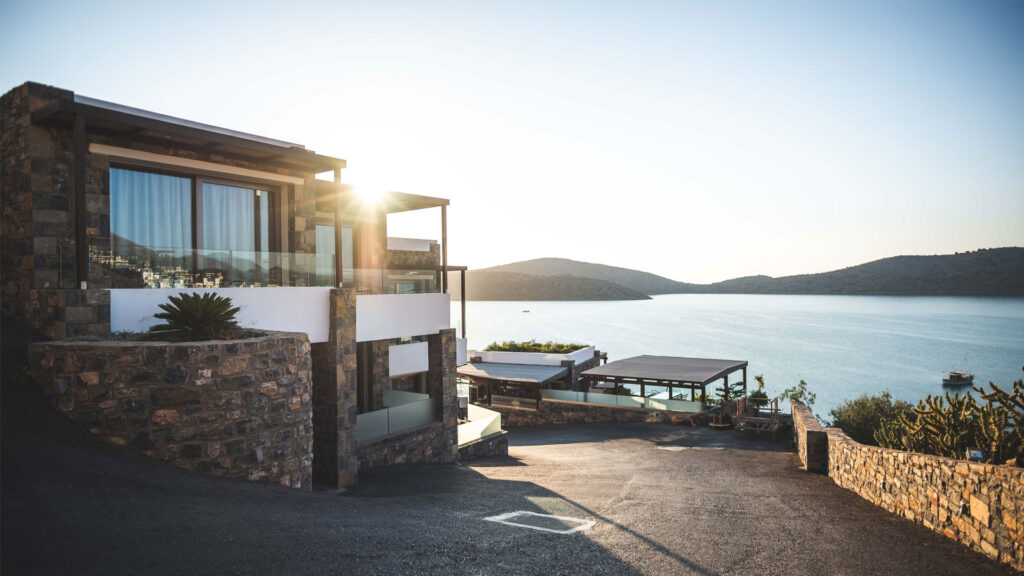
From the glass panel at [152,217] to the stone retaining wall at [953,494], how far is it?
11159 mm

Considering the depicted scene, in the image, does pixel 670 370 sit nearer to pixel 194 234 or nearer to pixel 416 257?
pixel 416 257

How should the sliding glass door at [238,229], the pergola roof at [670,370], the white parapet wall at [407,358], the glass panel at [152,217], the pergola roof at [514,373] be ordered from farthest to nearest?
the pergola roof at [514,373], the pergola roof at [670,370], the white parapet wall at [407,358], the sliding glass door at [238,229], the glass panel at [152,217]

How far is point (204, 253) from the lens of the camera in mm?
9508

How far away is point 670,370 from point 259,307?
1966 centimetres

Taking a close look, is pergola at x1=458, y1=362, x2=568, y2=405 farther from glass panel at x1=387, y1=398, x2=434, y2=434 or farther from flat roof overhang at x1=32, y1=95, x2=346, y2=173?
flat roof overhang at x1=32, y1=95, x2=346, y2=173

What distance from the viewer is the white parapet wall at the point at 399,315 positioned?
12.2 meters

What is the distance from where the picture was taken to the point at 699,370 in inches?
982

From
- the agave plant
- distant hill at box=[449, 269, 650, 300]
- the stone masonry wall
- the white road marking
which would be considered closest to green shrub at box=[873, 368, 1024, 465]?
the white road marking

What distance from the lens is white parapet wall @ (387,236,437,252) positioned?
1853 centimetres

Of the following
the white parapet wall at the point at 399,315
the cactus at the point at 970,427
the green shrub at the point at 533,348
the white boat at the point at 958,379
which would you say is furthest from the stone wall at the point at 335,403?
the white boat at the point at 958,379

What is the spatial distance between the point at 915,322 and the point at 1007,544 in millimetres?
141555

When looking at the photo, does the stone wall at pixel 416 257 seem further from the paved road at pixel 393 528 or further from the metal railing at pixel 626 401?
the paved road at pixel 393 528

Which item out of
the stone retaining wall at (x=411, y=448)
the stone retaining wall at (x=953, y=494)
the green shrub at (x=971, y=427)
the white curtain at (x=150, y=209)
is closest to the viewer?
the stone retaining wall at (x=953, y=494)

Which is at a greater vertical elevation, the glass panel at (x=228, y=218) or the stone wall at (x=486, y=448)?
the glass panel at (x=228, y=218)
